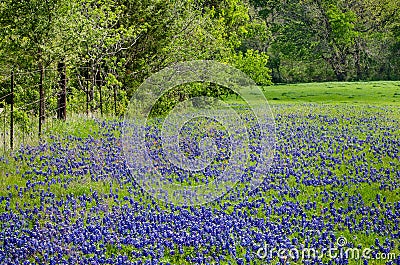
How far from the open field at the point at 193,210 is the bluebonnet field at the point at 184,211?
17 mm

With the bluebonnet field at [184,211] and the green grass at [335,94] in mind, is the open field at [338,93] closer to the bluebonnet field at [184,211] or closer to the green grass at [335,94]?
the green grass at [335,94]

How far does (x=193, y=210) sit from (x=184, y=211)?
0.51 feet

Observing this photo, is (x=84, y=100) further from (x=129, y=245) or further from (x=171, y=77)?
(x=129, y=245)

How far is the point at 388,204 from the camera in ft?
28.4

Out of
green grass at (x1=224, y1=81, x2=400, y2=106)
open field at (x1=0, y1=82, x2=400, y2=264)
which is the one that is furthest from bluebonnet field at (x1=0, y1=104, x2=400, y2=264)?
green grass at (x1=224, y1=81, x2=400, y2=106)

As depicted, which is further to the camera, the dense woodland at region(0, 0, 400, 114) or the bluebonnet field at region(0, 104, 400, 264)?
the dense woodland at region(0, 0, 400, 114)

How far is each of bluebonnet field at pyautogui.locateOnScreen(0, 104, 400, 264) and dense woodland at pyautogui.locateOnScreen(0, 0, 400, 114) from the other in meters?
3.20

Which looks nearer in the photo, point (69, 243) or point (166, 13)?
point (69, 243)

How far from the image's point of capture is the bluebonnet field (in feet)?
21.1

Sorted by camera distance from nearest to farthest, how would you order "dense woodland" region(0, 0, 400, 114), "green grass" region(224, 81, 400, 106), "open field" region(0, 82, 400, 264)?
"open field" region(0, 82, 400, 264) → "dense woodland" region(0, 0, 400, 114) → "green grass" region(224, 81, 400, 106)

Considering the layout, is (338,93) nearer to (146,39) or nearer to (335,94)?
(335,94)

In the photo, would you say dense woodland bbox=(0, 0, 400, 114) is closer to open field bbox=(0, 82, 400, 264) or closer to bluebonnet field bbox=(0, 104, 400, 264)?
open field bbox=(0, 82, 400, 264)

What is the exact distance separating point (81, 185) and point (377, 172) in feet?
17.3

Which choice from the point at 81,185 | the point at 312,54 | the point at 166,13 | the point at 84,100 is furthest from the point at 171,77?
the point at 312,54
